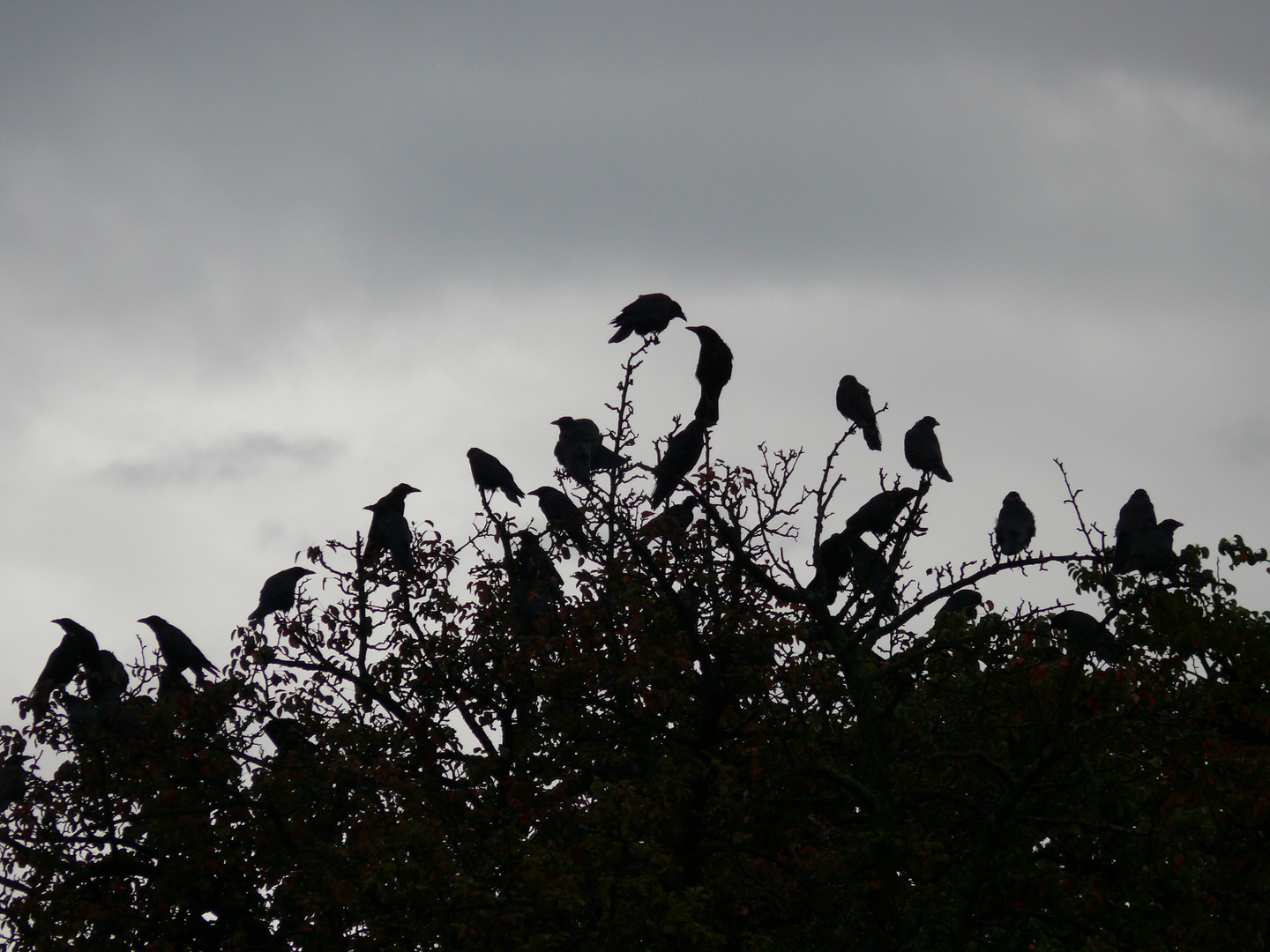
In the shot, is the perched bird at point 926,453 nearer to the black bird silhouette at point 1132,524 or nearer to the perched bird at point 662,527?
the black bird silhouette at point 1132,524

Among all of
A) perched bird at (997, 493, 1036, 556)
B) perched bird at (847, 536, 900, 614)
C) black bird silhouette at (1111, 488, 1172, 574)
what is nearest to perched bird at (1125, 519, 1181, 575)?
black bird silhouette at (1111, 488, 1172, 574)

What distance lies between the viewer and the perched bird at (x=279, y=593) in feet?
44.2

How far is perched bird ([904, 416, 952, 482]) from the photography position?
14531mm

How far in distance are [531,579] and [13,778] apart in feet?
15.2

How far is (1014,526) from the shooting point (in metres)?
15.1

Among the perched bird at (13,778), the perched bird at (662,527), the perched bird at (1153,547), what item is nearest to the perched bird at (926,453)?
the perched bird at (1153,547)

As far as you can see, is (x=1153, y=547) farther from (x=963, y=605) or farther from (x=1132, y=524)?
(x=963, y=605)

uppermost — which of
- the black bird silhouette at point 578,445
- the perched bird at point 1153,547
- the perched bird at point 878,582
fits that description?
the black bird silhouette at point 578,445

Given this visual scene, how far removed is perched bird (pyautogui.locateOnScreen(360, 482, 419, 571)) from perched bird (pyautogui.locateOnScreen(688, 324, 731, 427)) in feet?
11.8

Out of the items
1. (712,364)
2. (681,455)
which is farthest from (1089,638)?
(712,364)

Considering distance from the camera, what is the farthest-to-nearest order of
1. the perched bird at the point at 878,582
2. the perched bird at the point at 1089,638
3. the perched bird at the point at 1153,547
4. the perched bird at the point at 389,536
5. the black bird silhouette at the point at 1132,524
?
the black bird silhouette at the point at 1132,524 → the perched bird at the point at 1153,547 → the perched bird at the point at 389,536 → the perched bird at the point at 878,582 → the perched bird at the point at 1089,638

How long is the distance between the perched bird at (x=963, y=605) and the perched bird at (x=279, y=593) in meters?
6.12

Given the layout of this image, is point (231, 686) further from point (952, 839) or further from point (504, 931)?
point (952, 839)

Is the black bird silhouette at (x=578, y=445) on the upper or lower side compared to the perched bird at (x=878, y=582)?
upper
